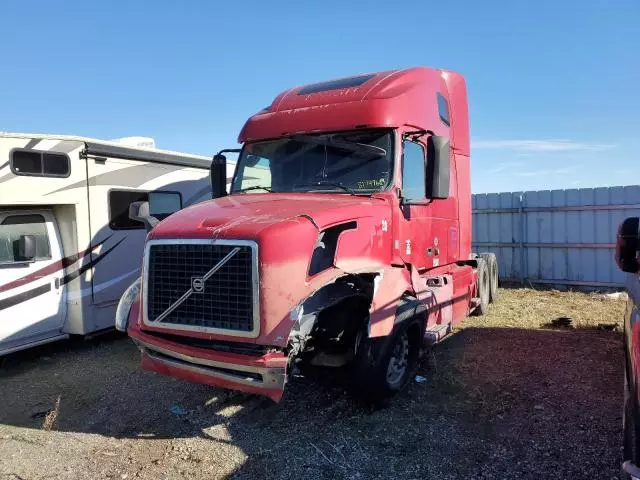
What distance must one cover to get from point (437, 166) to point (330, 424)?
2.71m

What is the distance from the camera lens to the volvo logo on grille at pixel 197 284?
13.3 ft

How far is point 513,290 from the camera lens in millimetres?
11352

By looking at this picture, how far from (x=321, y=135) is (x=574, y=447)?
Answer: 147 inches

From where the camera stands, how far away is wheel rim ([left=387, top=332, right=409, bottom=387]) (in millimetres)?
4859

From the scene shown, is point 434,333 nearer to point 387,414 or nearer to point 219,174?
point 387,414

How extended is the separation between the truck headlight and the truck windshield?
1.64m

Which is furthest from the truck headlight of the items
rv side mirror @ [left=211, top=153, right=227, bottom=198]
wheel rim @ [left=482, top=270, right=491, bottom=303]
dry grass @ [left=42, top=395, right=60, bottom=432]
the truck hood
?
wheel rim @ [left=482, top=270, right=491, bottom=303]

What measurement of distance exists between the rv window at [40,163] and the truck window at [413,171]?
14.8 feet


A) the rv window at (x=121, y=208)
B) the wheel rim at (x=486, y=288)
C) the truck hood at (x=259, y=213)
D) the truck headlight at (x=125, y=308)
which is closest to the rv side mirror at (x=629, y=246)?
the truck hood at (x=259, y=213)

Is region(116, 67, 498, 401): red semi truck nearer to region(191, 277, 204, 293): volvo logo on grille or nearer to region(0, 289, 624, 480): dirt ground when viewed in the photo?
region(191, 277, 204, 293): volvo logo on grille

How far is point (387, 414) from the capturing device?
4.70 m

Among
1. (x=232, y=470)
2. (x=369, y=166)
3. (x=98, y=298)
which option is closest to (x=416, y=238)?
(x=369, y=166)

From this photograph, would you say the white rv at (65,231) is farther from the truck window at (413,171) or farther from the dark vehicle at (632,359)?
the dark vehicle at (632,359)

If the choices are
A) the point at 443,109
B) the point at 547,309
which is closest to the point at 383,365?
the point at 443,109
